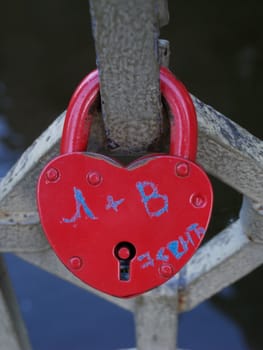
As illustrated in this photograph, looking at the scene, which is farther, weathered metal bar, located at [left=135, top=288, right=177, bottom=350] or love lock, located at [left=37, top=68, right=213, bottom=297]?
weathered metal bar, located at [left=135, top=288, right=177, bottom=350]

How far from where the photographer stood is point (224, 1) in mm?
3090

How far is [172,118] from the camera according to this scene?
0.49 metres

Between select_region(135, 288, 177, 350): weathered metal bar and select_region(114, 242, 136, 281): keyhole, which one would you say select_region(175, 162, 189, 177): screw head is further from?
select_region(135, 288, 177, 350): weathered metal bar

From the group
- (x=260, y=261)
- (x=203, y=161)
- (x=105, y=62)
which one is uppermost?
(x=105, y=62)

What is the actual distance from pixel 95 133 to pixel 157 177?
0.09 meters

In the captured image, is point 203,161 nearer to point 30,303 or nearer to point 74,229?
point 74,229

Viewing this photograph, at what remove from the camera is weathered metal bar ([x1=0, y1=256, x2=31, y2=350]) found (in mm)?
758

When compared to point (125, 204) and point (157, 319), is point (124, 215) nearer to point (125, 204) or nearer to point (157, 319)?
point (125, 204)

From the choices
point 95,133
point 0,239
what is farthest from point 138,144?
point 0,239

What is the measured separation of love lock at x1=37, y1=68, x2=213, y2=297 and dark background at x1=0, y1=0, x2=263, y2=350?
0.63 meters

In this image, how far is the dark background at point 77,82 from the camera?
1522mm

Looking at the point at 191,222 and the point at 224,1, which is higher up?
the point at 191,222

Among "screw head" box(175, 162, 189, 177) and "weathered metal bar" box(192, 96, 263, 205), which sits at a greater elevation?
"screw head" box(175, 162, 189, 177)

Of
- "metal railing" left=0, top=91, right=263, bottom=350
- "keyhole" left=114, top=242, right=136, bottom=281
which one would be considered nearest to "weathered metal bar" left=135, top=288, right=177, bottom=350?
"metal railing" left=0, top=91, right=263, bottom=350
